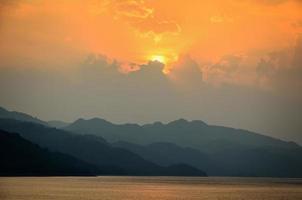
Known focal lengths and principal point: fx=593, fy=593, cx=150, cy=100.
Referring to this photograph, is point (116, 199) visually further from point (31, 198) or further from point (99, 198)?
point (31, 198)

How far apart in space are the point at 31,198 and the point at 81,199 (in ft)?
52.9

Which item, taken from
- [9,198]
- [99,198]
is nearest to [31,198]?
[9,198]

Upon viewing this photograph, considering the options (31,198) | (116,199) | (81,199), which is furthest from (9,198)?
(116,199)

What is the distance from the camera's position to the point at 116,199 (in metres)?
200

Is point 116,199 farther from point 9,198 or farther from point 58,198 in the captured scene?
point 9,198

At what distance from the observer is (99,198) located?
200 meters

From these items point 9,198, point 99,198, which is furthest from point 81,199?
→ point 9,198

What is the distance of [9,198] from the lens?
623 feet

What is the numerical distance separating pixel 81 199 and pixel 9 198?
2297 centimetres

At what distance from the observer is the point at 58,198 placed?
198250 millimetres

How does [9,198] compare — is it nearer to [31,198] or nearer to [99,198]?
[31,198]

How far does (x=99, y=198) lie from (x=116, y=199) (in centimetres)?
573

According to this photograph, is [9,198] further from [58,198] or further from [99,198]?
[99,198]

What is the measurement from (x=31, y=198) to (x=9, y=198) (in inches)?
275
